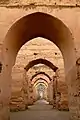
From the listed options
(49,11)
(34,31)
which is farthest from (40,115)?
(49,11)

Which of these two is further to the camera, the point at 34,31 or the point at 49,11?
the point at 34,31

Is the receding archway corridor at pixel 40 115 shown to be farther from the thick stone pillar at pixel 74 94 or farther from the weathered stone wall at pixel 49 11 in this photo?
the weathered stone wall at pixel 49 11

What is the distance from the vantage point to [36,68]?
18000 mm

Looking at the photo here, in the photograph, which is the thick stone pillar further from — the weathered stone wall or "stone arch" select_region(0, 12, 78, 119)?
the weathered stone wall

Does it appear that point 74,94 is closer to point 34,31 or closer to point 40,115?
point 34,31

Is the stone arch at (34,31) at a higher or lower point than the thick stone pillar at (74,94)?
higher

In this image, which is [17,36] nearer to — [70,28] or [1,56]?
[1,56]

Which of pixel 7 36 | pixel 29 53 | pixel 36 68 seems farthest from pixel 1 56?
pixel 36 68

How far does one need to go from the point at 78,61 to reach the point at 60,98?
23.7ft

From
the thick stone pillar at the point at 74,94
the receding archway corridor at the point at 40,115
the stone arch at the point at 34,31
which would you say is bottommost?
the receding archway corridor at the point at 40,115

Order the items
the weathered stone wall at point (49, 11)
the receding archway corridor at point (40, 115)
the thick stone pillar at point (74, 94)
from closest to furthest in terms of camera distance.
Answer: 1. the thick stone pillar at point (74, 94)
2. the weathered stone wall at point (49, 11)
3. the receding archway corridor at point (40, 115)

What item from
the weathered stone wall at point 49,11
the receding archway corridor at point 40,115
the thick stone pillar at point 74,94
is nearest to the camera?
the thick stone pillar at point 74,94

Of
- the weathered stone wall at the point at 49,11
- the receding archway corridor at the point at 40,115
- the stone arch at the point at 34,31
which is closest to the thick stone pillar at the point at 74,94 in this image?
the stone arch at the point at 34,31

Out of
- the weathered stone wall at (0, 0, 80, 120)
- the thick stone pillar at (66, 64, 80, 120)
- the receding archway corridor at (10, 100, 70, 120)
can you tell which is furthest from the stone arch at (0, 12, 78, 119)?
the receding archway corridor at (10, 100, 70, 120)
